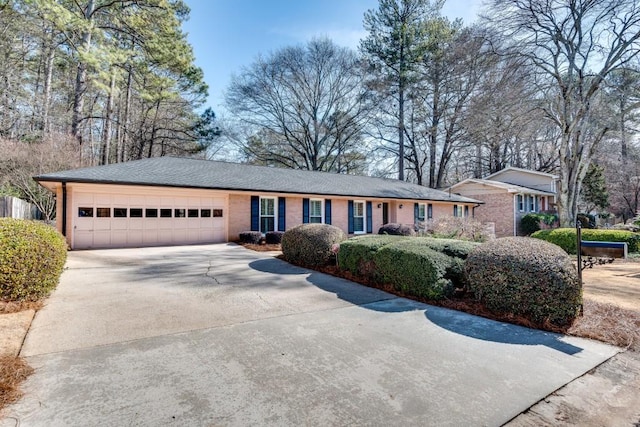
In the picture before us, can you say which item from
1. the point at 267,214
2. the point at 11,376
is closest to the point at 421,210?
the point at 267,214

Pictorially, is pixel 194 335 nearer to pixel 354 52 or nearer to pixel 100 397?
pixel 100 397

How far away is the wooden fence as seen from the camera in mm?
13312

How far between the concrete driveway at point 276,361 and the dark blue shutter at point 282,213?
8.87 m

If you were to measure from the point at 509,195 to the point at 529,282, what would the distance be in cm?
2085

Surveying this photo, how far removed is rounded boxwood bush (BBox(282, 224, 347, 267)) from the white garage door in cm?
568

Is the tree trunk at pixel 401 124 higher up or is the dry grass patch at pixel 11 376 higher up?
the tree trunk at pixel 401 124

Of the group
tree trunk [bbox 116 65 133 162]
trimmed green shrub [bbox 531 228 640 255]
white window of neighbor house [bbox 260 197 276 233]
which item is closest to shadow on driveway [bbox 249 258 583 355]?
white window of neighbor house [bbox 260 197 276 233]

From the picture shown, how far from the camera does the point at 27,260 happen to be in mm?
4527

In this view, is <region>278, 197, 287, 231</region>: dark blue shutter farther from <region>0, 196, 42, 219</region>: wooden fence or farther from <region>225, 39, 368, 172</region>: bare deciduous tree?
<region>225, 39, 368, 172</region>: bare deciduous tree

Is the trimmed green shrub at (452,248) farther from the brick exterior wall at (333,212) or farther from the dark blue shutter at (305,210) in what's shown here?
the dark blue shutter at (305,210)

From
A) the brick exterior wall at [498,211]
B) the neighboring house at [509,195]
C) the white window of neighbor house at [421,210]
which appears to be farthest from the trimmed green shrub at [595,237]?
→ the neighboring house at [509,195]

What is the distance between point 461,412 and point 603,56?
20138mm

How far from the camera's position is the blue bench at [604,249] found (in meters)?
4.53

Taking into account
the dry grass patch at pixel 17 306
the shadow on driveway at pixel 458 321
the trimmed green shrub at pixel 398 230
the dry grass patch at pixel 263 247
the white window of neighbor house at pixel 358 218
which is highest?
the white window of neighbor house at pixel 358 218
